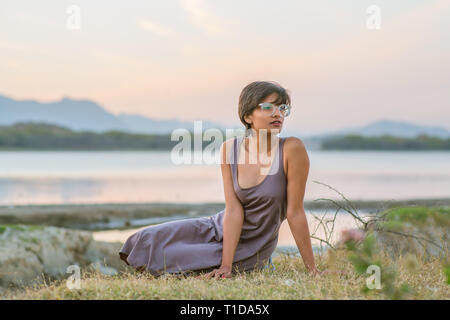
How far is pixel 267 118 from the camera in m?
4.26

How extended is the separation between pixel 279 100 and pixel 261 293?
149 cm

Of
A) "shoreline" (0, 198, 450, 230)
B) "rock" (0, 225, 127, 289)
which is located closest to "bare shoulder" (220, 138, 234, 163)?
"rock" (0, 225, 127, 289)

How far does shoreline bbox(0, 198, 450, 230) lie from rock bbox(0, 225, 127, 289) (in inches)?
268

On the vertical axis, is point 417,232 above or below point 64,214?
above

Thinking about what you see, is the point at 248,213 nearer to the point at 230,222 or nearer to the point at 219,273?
the point at 230,222

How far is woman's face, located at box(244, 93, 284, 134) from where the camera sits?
4.25 metres

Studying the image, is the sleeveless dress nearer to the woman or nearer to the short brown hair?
the woman

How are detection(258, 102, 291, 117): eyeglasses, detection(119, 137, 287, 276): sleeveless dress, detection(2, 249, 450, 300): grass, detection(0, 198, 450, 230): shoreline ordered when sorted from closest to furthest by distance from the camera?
detection(2, 249, 450, 300): grass → detection(258, 102, 291, 117): eyeglasses → detection(119, 137, 287, 276): sleeveless dress → detection(0, 198, 450, 230): shoreline

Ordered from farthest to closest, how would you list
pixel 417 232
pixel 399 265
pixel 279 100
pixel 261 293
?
1. pixel 417 232
2. pixel 399 265
3. pixel 279 100
4. pixel 261 293

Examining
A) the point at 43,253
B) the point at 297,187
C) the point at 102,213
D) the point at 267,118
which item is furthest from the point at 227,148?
the point at 102,213

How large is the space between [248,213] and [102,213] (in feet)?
49.4
